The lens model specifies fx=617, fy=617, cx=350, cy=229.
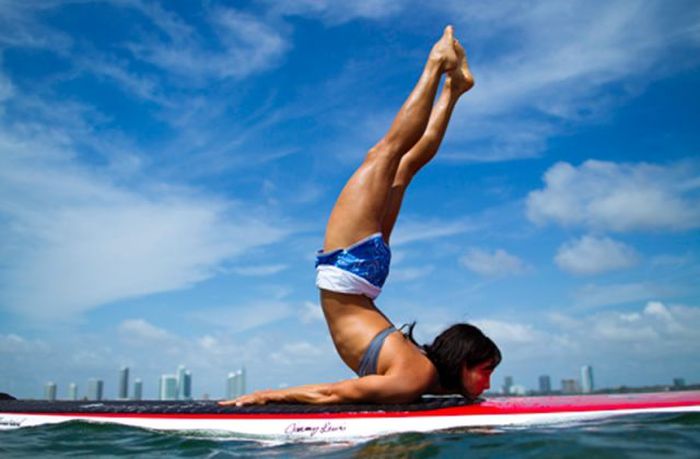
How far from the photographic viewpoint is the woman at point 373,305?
5.86m

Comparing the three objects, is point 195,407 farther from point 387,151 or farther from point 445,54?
point 445,54

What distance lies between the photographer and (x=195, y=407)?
20.6ft

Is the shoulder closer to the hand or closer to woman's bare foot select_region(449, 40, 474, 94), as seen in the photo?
the hand

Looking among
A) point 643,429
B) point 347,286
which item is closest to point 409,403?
point 347,286

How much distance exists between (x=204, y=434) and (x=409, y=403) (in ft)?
6.27

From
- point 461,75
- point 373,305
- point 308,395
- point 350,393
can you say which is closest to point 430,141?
point 461,75

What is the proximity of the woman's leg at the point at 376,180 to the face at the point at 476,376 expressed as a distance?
167 centimetres

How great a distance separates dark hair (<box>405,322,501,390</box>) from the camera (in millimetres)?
5984

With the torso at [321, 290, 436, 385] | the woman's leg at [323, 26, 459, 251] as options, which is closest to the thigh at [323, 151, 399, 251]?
the woman's leg at [323, 26, 459, 251]

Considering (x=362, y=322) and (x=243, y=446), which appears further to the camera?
(x=362, y=322)

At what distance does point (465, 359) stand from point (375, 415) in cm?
116

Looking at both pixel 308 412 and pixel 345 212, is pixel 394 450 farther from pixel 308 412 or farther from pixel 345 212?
pixel 345 212

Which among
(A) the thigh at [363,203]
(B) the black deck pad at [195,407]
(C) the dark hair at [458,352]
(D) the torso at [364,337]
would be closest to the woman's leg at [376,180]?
(A) the thigh at [363,203]

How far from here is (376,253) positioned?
20.4ft
